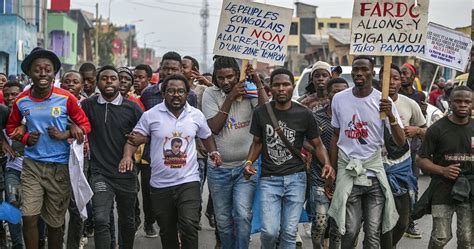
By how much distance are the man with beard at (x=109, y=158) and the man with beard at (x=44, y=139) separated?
242mm

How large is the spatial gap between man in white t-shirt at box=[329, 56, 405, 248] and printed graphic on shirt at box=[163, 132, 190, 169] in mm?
1380

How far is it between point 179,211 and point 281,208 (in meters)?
0.90

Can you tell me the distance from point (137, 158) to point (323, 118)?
2.24 m

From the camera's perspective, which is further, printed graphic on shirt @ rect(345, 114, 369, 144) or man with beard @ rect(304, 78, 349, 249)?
man with beard @ rect(304, 78, 349, 249)

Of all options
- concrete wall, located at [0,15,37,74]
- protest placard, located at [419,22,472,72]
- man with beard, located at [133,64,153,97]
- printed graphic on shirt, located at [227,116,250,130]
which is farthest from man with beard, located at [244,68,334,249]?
concrete wall, located at [0,15,37,74]

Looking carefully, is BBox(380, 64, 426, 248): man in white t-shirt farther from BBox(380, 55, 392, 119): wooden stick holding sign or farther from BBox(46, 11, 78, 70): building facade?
BBox(46, 11, 78, 70): building facade

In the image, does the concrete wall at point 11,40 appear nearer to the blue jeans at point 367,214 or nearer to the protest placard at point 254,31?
the protest placard at point 254,31

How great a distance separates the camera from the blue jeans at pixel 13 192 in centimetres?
815

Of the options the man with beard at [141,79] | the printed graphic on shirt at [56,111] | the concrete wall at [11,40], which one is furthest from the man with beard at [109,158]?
the concrete wall at [11,40]

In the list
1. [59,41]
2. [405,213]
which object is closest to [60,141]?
[405,213]

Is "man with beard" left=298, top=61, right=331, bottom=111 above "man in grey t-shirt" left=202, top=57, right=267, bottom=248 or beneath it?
above

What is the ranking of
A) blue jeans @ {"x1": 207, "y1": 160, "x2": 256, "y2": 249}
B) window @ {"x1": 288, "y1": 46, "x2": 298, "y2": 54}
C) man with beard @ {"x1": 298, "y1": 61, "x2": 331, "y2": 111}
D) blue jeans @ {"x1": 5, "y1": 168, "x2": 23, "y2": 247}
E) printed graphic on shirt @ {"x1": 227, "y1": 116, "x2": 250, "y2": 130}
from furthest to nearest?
window @ {"x1": 288, "y1": 46, "x2": 298, "y2": 54} → man with beard @ {"x1": 298, "y1": 61, "x2": 331, "y2": 111} → blue jeans @ {"x1": 5, "y1": 168, "x2": 23, "y2": 247} → printed graphic on shirt @ {"x1": 227, "y1": 116, "x2": 250, "y2": 130} → blue jeans @ {"x1": 207, "y1": 160, "x2": 256, "y2": 249}

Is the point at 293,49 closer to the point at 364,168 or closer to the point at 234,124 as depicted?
the point at 234,124

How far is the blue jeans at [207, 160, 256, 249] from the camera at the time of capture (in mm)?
7500
